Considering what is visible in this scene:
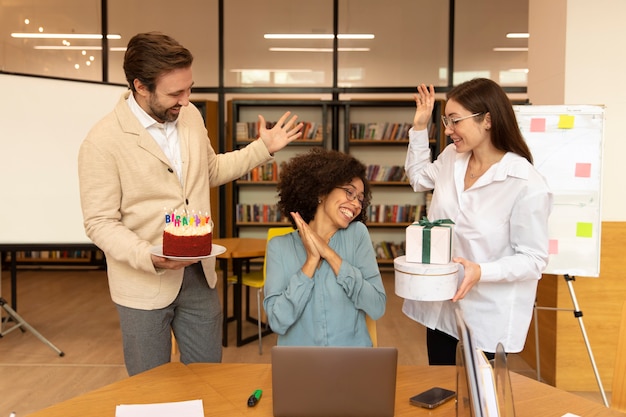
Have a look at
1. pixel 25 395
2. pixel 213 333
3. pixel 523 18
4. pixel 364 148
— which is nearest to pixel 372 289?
pixel 213 333

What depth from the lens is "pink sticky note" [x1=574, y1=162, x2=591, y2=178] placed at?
120 inches

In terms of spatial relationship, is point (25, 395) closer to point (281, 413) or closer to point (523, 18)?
point (281, 413)

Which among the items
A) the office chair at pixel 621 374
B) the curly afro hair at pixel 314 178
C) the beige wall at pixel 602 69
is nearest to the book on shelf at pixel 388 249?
the beige wall at pixel 602 69

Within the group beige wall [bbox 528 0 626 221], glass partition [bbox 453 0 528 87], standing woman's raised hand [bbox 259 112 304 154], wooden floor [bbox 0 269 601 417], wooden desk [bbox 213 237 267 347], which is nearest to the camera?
standing woman's raised hand [bbox 259 112 304 154]

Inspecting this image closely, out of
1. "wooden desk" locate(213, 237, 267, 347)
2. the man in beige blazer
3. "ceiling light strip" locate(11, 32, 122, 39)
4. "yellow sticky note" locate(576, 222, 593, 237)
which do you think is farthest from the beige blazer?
"ceiling light strip" locate(11, 32, 122, 39)

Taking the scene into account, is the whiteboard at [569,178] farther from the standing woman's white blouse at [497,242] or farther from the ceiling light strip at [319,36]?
the ceiling light strip at [319,36]

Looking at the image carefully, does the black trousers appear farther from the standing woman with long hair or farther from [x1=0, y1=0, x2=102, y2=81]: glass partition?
[x1=0, y1=0, x2=102, y2=81]: glass partition

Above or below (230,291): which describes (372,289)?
above

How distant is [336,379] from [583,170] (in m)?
2.30

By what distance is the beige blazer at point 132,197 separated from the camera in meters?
1.84

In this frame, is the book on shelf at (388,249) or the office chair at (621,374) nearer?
the office chair at (621,374)

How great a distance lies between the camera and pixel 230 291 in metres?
6.39

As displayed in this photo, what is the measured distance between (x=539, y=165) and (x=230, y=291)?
408 centimetres

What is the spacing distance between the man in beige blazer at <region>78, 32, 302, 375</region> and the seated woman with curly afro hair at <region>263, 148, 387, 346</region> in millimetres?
295
